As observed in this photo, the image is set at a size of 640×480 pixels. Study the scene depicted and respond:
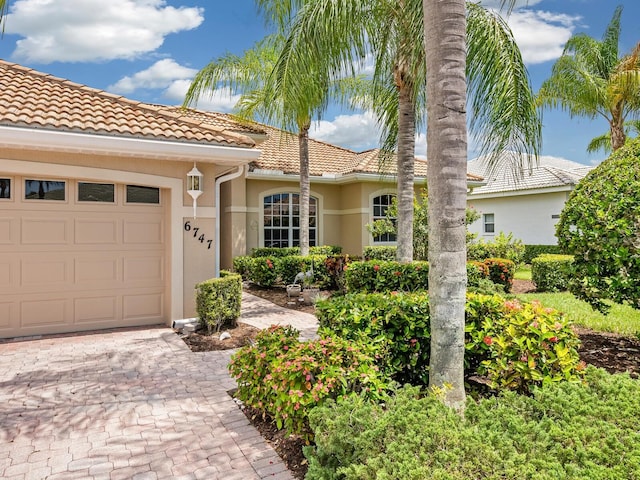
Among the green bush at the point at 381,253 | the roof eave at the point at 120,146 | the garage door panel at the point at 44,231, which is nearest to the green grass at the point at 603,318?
the green bush at the point at 381,253

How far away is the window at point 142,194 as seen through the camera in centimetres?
857

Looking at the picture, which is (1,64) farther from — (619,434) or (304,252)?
(619,434)

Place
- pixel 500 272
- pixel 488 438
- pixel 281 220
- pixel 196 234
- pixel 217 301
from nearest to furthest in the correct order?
pixel 488 438 < pixel 217 301 < pixel 196 234 < pixel 500 272 < pixel 281 220

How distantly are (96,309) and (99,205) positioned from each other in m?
2.07

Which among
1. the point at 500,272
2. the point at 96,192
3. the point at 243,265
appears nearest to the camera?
the point at 96,192

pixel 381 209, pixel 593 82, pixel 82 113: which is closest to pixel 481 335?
pixel 82 113

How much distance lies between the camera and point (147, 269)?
873 centimetres

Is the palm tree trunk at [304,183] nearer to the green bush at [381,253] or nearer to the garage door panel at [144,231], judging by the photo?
the green bush at [381,253]

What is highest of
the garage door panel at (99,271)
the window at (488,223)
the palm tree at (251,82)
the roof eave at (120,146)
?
the palm tree at (251,82)

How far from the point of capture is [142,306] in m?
8.71

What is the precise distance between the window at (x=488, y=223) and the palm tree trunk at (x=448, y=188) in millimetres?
22489

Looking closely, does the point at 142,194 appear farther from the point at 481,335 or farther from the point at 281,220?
the point at 281,220

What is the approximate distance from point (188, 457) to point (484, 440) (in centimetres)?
259

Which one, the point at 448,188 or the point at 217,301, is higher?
the point at 448,188
